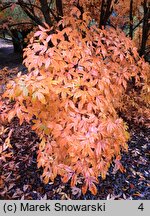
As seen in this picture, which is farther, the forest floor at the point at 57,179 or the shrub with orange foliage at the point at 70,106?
the forest floor at the point at 57,179

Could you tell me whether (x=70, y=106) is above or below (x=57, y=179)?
above

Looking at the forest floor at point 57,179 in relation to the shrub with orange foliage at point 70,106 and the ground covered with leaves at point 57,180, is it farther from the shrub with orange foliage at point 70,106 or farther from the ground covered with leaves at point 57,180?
the shrub with orange foliage at point 70,106

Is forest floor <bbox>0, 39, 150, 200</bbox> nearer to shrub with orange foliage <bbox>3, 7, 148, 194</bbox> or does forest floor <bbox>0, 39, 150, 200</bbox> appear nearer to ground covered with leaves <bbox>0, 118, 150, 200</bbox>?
ground covered with leaves <bbox>0, 118, 150, 200</bbox>

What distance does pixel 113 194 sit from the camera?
8.98ft

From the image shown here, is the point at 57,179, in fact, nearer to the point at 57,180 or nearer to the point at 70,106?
the point at 57,180

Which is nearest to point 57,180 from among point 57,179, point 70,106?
point 57,179

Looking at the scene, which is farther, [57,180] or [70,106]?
[57,180]

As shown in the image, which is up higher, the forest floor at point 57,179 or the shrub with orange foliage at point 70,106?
the shrub with orange foliage at point 70,106

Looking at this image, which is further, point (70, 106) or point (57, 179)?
point (57, 179)

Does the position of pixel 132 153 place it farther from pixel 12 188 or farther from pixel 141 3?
pixel 141 3

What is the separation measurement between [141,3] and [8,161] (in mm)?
3549

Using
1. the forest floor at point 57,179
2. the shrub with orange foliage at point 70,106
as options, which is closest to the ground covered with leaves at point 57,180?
the forest floor at point 57,179

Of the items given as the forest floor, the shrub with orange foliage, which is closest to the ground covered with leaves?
the forest floor

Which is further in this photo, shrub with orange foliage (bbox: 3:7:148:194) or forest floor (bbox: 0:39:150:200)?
forest floor (bbox: 0:39:150:200)
